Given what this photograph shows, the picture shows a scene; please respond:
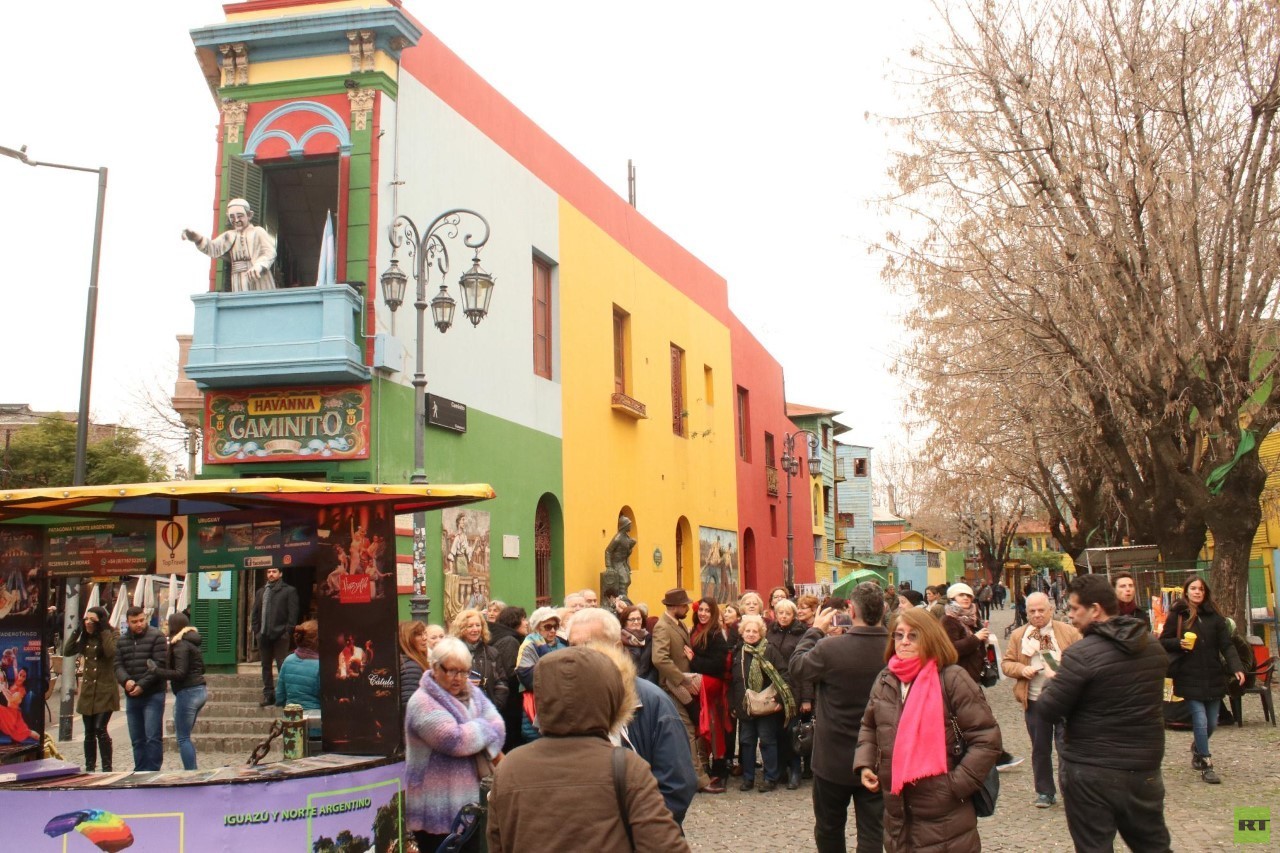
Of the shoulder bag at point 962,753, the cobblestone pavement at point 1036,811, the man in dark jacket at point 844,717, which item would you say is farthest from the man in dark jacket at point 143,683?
the shoulder bag at point 962,753

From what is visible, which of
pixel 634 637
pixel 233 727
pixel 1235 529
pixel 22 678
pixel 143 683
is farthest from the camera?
pixel 1235 529

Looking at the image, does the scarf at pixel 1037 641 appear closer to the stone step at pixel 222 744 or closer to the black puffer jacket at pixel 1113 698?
the black puffer jacket at pixel 1113 698

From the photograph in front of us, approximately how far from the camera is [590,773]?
3588 millimetres

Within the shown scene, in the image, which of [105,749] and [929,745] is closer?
[929,745]

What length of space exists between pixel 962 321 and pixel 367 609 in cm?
1167

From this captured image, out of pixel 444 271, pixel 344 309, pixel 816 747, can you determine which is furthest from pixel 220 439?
pixel 816 747

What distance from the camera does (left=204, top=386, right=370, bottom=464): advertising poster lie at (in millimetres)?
14297

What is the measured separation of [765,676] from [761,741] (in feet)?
2.20

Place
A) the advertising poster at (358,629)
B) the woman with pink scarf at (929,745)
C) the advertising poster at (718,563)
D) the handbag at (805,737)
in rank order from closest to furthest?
the woman with pink scarf at (929,745)
the advertising poster at (358,629)
the handbag at (805,737)
the advertising poster at (718,563)

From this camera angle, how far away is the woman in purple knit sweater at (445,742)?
6.35m

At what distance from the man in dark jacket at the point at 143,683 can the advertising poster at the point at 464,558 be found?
179 inches

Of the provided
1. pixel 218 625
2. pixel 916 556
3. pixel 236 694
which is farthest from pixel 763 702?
pixel 916 556

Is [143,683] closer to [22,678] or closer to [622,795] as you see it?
[22,678]

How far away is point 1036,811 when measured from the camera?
9.51 meters
